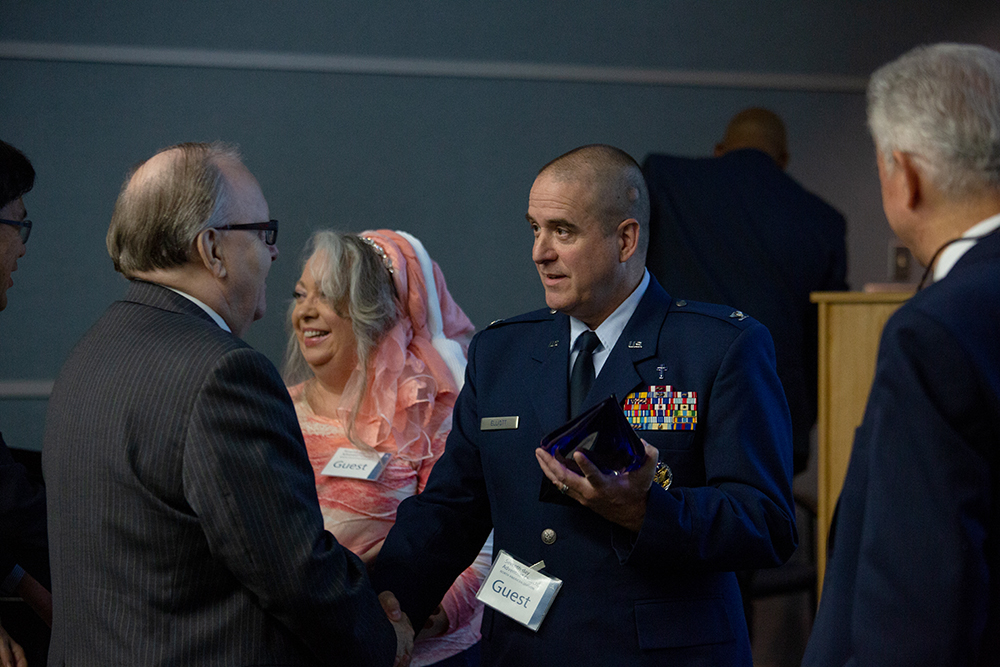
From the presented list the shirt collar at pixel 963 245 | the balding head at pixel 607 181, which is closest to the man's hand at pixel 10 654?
the balding head at pixel 607 181

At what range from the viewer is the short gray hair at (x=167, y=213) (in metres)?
1.50

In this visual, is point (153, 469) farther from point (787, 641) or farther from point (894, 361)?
point (787, 641)

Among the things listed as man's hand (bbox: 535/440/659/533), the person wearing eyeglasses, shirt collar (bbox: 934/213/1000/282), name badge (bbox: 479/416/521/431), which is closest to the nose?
name badge (bbox: 479/416/521/431)

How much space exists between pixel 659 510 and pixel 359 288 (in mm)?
1311

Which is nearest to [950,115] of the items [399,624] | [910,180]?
[910,180]

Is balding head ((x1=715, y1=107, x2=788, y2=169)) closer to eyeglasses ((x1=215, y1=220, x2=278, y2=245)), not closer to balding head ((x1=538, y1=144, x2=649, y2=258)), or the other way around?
balding head ((x1=538, y1=144, x2=649, y2=258))

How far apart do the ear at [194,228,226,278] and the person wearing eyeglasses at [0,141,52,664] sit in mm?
808

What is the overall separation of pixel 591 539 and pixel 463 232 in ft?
9.41

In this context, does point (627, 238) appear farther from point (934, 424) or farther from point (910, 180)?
point (934, 424)

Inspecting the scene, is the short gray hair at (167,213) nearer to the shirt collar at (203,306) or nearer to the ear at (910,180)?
the shirt collar at (203,306)

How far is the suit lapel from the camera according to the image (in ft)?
5.71

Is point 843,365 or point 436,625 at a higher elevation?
point 843,365

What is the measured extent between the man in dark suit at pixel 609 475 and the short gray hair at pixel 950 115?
1.97 ft

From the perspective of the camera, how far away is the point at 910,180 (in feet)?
3.67
